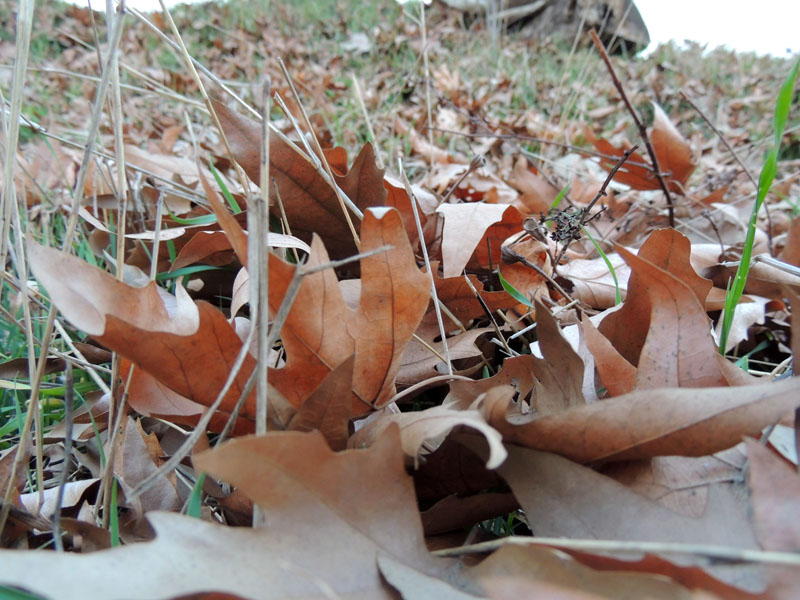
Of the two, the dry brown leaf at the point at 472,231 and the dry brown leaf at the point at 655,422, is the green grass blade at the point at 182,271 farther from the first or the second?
the dry brown leaf at the point at 655,422

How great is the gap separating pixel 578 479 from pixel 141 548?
1.03ft

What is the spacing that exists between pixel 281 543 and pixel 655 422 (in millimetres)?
290

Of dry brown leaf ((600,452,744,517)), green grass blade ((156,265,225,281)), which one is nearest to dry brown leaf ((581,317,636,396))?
dry brown leaf ((600,452,744,517))

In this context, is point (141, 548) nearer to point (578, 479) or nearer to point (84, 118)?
point (578, 479)

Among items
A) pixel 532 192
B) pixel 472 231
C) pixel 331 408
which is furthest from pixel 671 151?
pixel 331 408

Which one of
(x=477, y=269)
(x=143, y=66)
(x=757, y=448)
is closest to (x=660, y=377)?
(x=757, y=448)

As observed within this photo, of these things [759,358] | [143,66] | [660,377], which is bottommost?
[759,358]

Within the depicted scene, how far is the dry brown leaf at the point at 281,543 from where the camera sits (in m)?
0.33

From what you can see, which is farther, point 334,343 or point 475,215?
point 475,215

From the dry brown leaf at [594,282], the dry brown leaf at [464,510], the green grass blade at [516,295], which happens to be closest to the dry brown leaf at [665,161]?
the dry brown leaf at [594,282]

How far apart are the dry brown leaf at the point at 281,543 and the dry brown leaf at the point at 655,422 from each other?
0.11 metres

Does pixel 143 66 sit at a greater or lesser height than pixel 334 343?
greater

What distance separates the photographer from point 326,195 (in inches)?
33.9

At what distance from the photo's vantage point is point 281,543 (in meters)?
0.39
